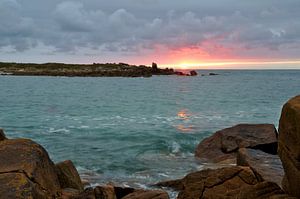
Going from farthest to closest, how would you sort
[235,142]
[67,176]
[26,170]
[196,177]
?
[235,142] < [67,176] < [196,177] < [26,170]

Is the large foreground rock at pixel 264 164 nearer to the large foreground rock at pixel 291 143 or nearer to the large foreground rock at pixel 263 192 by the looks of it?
the large foreground rock at pixel 263 192

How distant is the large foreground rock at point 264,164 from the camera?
1144 centimetres

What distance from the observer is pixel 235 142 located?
19.6 metres

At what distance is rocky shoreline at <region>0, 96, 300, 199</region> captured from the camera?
6867 mm

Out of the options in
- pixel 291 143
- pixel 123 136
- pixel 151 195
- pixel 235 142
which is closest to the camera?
pixel 291 143

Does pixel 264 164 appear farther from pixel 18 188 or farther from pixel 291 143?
pixel 18 188

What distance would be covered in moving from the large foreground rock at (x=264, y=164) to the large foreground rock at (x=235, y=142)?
161 inches

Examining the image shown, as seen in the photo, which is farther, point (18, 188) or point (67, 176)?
point (67, 176)

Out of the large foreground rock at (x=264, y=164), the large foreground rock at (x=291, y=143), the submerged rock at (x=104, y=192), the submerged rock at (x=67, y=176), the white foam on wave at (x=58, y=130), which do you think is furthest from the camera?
the white foam on wave at (x=58, y=130)

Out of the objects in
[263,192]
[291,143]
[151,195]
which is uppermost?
[291,143]

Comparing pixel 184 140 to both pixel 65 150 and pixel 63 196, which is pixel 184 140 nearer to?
pixel 65 150

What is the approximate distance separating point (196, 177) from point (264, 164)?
294cm

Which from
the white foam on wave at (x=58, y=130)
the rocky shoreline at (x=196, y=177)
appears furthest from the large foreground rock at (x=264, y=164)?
the white foam on wave at (x=58, y=130)

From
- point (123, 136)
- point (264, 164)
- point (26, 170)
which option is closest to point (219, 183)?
point (264, 164)
